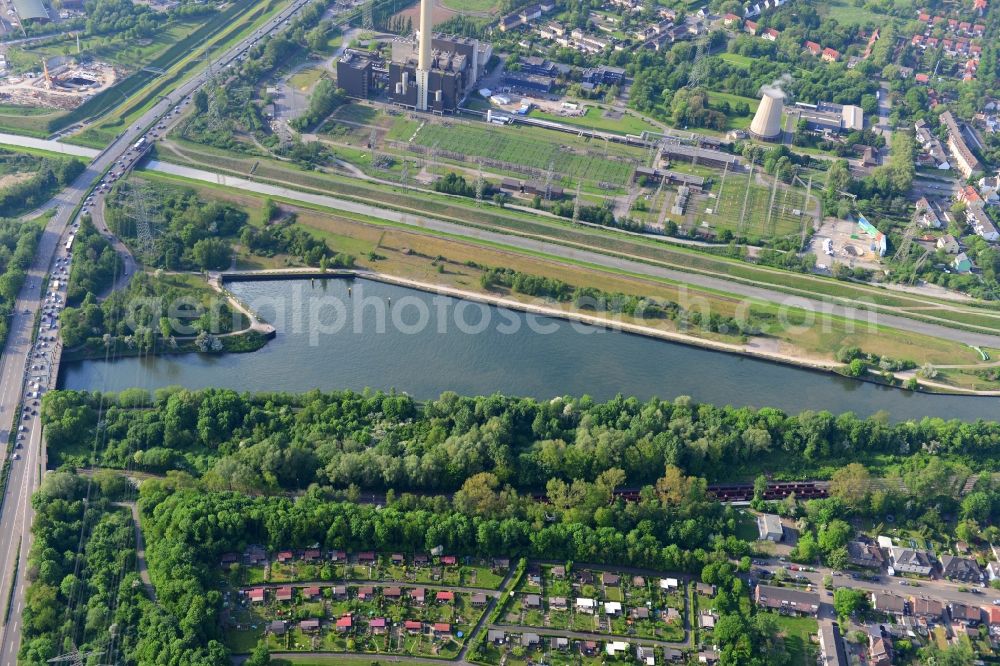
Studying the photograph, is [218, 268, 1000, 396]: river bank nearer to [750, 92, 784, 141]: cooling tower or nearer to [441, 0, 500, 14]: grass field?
[750, 92, 784, 141]: cooling tower

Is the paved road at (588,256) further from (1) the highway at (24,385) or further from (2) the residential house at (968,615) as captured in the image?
(2) the residential house at (968,615)

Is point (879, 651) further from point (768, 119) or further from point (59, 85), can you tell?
point (59, 85)

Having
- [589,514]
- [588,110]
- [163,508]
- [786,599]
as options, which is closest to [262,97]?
[588,110]

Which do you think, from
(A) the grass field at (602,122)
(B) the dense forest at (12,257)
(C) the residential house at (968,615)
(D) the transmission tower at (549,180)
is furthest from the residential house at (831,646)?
(A) the grass field at (602,122)

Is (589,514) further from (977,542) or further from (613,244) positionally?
(613,244)

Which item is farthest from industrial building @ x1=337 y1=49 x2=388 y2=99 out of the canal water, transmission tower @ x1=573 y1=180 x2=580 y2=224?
the canal water

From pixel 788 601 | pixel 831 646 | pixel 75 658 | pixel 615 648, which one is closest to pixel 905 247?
pixel 788 601
